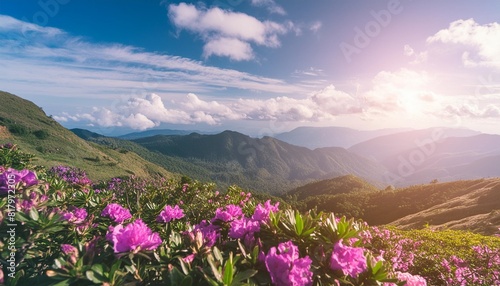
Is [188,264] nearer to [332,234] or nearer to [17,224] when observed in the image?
[332,234]

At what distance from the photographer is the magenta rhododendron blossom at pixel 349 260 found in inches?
101

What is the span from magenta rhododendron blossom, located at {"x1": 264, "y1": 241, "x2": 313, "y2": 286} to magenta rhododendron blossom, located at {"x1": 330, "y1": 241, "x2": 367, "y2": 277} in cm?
30

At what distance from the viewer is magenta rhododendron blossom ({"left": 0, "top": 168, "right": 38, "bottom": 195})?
3930mm

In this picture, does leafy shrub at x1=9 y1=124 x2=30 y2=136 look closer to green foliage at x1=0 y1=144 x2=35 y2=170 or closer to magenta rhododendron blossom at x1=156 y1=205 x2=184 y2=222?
green foliage at x1=0 y1=144 x2=35 y2=170

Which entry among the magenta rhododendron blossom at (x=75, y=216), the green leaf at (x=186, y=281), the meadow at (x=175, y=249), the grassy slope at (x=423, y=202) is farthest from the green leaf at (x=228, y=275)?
the grassy slope at (x=423, y=202)

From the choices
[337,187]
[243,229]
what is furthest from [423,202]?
[243,229]

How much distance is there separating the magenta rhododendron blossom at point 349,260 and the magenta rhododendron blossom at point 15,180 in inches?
171

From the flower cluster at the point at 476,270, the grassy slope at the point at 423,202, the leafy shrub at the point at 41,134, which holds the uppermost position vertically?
the leafy shrub at the point at 41,134

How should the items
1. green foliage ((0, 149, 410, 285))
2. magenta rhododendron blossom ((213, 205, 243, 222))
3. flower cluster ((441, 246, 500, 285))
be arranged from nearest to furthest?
green foliage ((0, 149, 410, 285)) < magenta rhododendron blossom ((213, 205, 243, 222)) < flower cluster ((441, 246, 500, 285))

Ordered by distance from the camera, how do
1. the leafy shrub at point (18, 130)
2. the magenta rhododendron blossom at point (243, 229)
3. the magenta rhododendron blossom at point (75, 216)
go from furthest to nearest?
the leafy shrub at point (18, 130) < the magenta rhododendron blossom at point (75, 216) < the magenta rhododendron blossom at point (243, 229)

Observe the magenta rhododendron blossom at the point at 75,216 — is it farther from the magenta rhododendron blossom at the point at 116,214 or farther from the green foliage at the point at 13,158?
the green foliage at the point at 13,158

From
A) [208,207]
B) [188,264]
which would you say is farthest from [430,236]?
[188,264]

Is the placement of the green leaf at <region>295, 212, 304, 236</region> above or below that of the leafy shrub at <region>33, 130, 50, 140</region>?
below

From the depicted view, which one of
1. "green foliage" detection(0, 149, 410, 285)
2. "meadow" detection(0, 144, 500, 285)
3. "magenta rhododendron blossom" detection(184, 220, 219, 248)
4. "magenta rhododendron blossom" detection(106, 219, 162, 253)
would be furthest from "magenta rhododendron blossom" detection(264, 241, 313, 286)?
"magenta rhododendron blossom" detection(106, 219, 162, 253)
